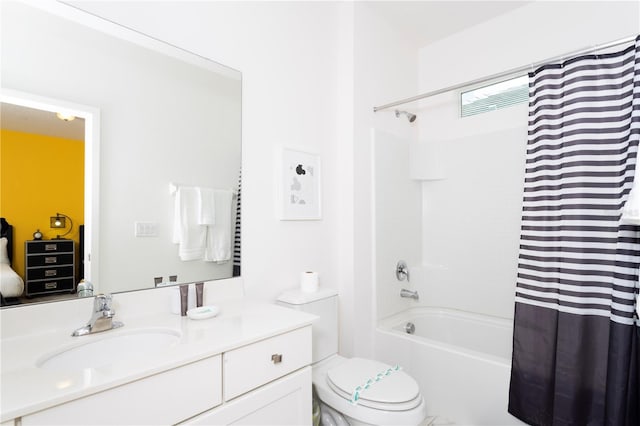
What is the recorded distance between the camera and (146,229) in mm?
1267

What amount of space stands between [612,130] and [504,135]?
0.96m

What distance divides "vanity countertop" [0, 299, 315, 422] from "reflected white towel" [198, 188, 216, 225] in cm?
38

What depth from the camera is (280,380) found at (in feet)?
3.74

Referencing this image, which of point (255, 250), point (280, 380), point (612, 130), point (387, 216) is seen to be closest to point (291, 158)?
point (255, 250)

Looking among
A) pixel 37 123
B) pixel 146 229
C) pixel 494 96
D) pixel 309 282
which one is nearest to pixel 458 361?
pixel 309 282

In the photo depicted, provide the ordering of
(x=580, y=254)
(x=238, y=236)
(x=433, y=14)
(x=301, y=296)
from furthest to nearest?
(x=433, y=14) → (x=301, y=296) → (x=238, y=236) → (x=580, y=254)

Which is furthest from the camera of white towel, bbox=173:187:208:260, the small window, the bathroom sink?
the small window

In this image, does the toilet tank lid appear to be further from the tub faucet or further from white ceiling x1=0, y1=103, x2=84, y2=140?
white ceiling x1=0, y1=103, x2=84, y2=140

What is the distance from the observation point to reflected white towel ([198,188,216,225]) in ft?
4.73

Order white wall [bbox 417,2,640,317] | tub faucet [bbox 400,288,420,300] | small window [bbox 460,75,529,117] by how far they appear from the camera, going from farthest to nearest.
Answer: tub faucet [bbox 400,288,420,300] → small window [bbox 460,75,529,117] → white wall [bbox 417,2,640,317]

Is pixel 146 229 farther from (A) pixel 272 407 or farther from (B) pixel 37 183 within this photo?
(A) pixel 272 407

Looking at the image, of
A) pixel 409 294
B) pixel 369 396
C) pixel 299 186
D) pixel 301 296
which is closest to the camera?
pixel 369 396

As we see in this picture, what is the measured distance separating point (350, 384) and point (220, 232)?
2.93 ft

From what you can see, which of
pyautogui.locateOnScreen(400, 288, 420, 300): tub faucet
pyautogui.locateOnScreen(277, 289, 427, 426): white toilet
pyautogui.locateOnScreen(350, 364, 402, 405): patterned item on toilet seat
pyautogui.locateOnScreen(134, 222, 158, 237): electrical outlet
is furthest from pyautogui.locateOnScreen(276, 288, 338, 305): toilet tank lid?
pyautogui.locateOnScreen(400, 288, 420, 300): tub faucet
